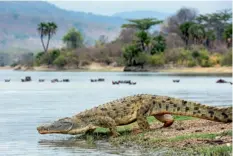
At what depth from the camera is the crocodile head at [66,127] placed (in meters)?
14.7

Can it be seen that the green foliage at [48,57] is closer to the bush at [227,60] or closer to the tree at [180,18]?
the tree at [180,18]

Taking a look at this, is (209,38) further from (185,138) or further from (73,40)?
(185,138)

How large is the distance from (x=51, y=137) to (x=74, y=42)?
464 feet

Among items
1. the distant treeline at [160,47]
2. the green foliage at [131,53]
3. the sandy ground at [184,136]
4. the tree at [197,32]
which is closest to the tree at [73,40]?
the distant treeline at [160,47]

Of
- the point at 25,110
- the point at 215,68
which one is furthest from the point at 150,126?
the point at 215,68

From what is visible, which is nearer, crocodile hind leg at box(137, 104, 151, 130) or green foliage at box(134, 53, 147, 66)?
crocodile hind leg at box(137, 104, 151, 130)

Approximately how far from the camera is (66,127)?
14.7 meters

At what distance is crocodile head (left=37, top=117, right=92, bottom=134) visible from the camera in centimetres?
1468

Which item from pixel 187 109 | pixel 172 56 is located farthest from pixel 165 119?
pixel 172 56

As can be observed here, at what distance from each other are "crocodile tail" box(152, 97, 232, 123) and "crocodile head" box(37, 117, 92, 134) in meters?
1.69

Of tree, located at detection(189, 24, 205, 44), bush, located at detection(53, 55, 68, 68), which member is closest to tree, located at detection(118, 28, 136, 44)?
bush, located at detection(53, 55, 68, 68)

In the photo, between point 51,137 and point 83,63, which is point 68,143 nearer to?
point 51,137

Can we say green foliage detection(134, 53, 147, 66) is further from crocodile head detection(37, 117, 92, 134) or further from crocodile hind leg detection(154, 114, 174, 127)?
crocodile head detection(37, 117, 92, 134)

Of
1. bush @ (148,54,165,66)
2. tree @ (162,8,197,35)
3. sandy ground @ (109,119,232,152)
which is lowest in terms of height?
bush @ (148,54,165,66)
